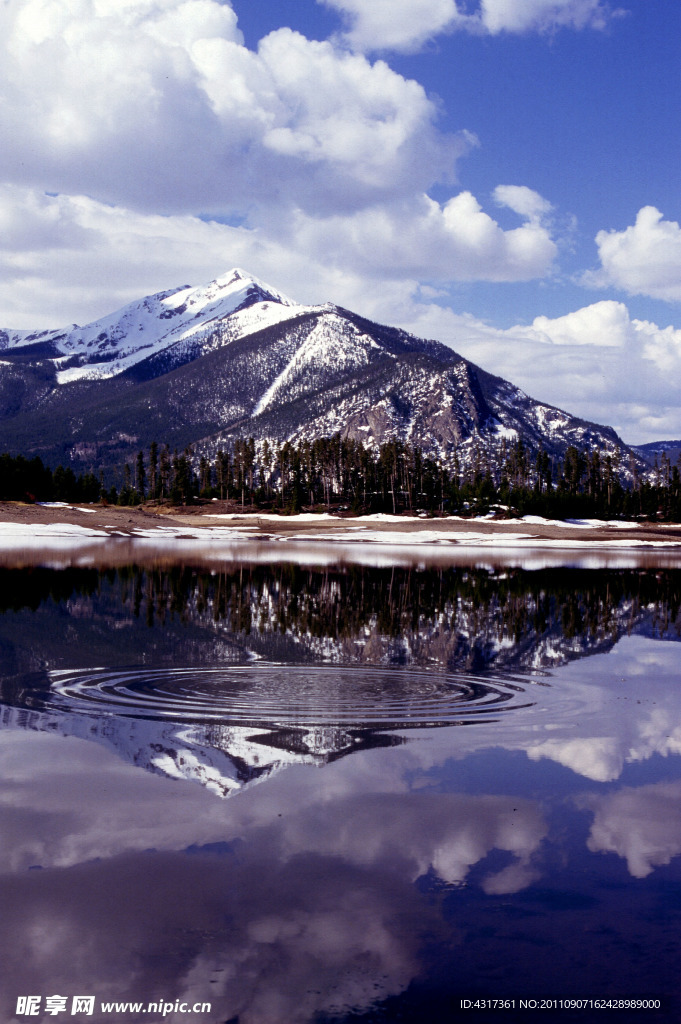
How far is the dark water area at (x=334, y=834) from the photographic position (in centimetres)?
624

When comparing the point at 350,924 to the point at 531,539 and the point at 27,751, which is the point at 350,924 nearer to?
the point at 27,751

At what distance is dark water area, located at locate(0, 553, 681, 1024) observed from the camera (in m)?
6.24

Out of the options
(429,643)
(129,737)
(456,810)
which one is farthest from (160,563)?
(456,810)

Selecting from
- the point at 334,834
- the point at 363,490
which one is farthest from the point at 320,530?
the point at 334,834

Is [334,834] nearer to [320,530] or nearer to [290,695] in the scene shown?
[290,695]

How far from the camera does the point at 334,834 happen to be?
8.99 metres

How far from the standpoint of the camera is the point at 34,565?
153ft

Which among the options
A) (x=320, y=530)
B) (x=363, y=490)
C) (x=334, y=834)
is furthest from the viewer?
(x=363, y=490)

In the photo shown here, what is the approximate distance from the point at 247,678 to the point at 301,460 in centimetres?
16873
